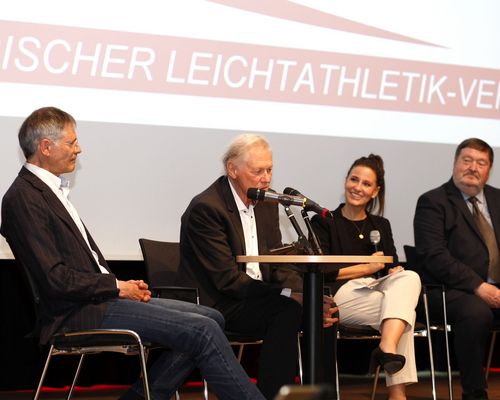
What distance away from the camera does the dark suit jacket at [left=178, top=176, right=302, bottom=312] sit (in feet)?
11.7

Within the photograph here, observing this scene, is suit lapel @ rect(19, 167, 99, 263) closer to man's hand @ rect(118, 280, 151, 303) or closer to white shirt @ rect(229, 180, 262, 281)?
man's hand @ rect(118, 280, 151, 303)

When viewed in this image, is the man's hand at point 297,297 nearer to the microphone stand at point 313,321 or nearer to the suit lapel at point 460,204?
the microphone stand at point 313,321

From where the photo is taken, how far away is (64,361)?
469cm

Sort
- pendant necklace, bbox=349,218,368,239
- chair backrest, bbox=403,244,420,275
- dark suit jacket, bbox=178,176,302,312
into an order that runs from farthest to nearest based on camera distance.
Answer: chair backrest, bbox=403,244,420,275 → pendant necklace, bbox=349,218,368,239 → dark suit jacket, bbox=178,176,302,312

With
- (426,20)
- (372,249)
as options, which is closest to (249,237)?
(372,249)

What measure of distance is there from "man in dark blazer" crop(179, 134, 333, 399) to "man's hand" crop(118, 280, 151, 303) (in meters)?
0.48

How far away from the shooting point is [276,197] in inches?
132

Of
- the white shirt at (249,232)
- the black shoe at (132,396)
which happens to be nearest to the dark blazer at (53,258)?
the black shoe at (132,396)

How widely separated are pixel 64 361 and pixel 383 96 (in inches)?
92.8

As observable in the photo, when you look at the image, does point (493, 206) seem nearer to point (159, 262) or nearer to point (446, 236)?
point (446, 236)

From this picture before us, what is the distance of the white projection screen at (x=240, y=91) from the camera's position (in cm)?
437

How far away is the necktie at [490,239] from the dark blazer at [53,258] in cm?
242

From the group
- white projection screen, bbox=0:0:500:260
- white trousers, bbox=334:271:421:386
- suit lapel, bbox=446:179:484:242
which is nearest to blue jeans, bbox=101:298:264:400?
white trousers, bbox=334:271:421:386

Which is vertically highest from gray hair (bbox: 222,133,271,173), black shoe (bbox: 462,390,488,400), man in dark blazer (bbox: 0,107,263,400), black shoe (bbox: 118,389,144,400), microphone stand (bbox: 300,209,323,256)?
gray hair (bbox: 222,133,271,173)
